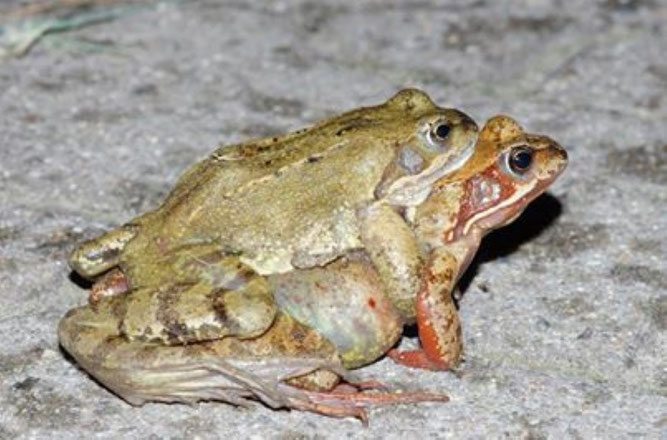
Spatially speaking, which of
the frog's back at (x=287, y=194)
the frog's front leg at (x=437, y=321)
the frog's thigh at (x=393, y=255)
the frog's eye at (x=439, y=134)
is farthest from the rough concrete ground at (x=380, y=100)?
the frog's eye at (x=439, y=134)

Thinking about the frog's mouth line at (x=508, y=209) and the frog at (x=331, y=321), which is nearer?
the frog at (x=331, y=321)

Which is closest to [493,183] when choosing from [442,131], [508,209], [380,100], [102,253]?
[508,209]

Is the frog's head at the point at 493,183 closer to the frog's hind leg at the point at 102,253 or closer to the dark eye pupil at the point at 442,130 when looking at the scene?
the dark eye pupil at the point at 442,130

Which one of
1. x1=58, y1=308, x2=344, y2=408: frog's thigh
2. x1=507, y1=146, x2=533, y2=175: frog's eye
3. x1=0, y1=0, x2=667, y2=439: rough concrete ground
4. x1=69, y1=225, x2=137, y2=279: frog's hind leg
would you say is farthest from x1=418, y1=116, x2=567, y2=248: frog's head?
x1=69, y1=225, x2=137, y2=279: frog's hind leg

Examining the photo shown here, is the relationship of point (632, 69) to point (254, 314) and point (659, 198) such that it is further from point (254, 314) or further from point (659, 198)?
point (254, 314)

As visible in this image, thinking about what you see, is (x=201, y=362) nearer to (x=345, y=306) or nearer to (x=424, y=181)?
(x=345, y=306)

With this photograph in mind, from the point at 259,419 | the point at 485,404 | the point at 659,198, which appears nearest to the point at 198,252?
the point at 259,419

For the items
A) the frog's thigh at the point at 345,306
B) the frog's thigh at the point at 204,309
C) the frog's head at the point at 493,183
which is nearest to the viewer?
the frog's thigh at the point at 204,309
